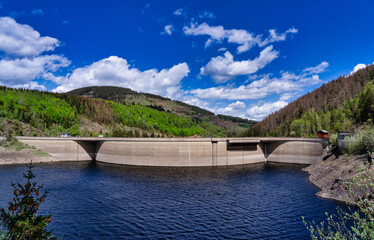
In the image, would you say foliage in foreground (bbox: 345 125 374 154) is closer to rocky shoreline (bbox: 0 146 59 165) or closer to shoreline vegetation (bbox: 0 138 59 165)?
shoreline vegetation (bbox: 0 138 59 165)

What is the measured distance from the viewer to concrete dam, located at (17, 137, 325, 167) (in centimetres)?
6012

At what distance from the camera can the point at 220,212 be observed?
87.2 ft

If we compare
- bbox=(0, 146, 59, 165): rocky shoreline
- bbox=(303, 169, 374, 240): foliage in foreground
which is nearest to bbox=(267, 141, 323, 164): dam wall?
bbox=(303, 169, 374, 240): foliage in foreground

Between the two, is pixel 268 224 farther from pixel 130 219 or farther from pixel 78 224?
pixel 78 224

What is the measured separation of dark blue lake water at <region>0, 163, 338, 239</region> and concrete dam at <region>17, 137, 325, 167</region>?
43.3 ft

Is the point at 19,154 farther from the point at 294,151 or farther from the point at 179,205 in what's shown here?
the point at 294,151

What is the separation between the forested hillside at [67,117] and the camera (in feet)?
375

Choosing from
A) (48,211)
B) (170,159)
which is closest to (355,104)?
(170,159)

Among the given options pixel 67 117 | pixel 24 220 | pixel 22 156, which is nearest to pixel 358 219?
pixel 24 220

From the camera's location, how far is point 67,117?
139m

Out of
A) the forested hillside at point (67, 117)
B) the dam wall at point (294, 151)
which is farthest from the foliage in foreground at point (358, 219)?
the forested hillside at point (67, 117)

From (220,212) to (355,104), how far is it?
98.3m

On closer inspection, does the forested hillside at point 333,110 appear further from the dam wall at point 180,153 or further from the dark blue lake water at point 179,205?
the dark blue lake water at point 179,205

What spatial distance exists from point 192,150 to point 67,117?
352ft
